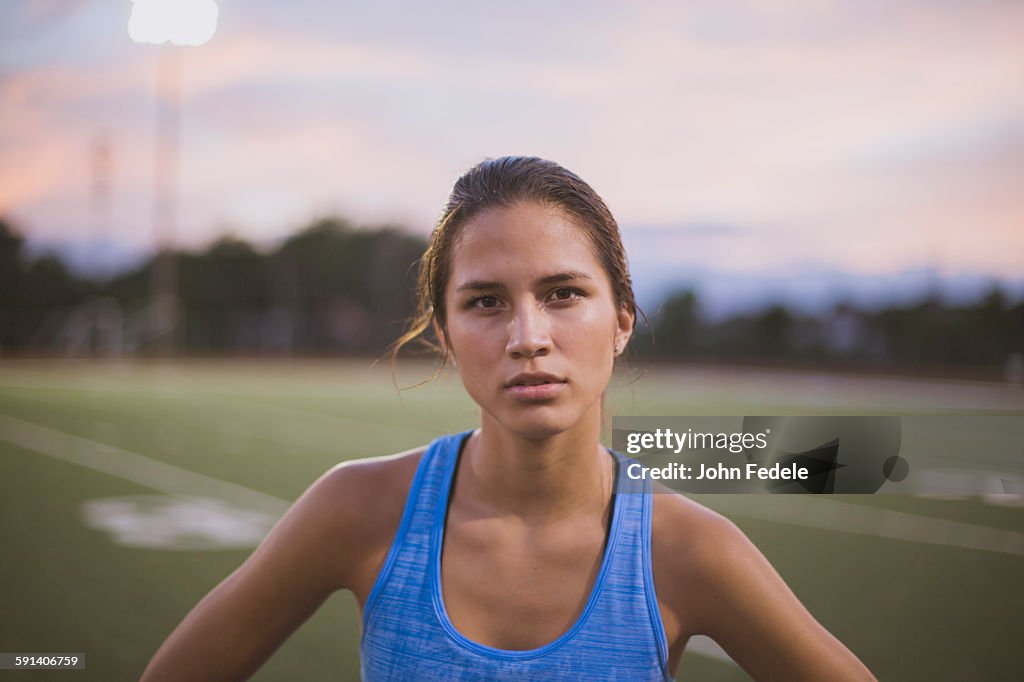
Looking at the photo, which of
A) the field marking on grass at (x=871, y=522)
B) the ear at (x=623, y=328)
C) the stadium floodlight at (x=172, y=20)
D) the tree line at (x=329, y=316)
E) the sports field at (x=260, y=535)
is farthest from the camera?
the tree line at (x=329, y=316)

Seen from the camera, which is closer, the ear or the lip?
the lip

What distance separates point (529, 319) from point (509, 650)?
0.57m

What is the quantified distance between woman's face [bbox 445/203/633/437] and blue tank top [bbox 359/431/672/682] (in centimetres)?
25

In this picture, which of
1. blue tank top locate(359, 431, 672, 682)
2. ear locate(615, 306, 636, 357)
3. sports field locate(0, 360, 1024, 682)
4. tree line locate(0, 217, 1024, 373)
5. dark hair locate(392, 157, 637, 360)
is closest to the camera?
blue tank top locate(359, 431, 672, 682)

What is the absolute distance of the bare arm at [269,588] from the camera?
1.80m

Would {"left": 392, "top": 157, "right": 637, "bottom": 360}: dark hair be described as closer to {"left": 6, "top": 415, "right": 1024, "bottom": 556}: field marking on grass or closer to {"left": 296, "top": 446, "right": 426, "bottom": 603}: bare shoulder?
{"left": 296, "top": 446, "right": 426, "bottom": 603}: bare shoulder

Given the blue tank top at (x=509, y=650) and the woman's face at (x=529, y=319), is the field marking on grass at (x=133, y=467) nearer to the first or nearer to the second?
the blue tank top at (x=509, y=650)

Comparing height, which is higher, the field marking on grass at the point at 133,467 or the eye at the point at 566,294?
the eye at the point at 566,294

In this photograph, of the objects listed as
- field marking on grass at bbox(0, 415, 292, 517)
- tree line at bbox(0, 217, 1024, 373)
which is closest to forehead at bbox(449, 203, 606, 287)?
field marking on grass at bbox(0, 415, 292, 517)

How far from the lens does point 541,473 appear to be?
71.0 inches

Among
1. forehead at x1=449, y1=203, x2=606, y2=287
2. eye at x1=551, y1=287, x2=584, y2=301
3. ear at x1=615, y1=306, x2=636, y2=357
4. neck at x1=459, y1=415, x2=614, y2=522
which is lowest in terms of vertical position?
neck at x1=459, y1=415, x2=614, y2=522

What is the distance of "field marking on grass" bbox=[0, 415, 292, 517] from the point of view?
26.2 ft

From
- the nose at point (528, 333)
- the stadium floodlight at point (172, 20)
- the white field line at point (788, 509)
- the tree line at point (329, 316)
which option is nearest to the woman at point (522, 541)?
the nose at point (528, 333)

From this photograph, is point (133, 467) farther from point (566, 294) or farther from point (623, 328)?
point (566, 294)
